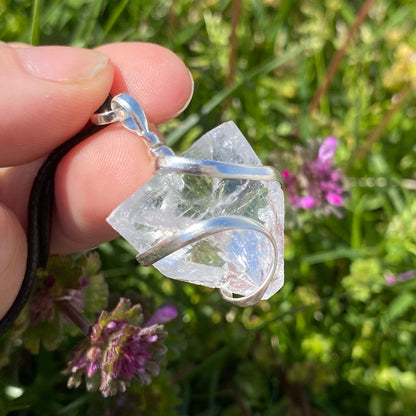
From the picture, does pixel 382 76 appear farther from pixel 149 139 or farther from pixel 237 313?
pixel 149 139

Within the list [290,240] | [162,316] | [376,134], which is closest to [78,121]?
[162,316]

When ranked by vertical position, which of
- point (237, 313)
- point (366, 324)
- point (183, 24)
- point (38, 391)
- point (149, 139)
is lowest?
point (366, 324)

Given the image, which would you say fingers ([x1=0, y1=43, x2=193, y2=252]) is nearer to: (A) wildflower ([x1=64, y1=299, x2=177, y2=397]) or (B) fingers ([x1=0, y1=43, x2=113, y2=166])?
(B) fingers ([x1=0, y1=43, x2=113, y2=166])

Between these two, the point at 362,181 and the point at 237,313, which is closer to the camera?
the point at 237,313

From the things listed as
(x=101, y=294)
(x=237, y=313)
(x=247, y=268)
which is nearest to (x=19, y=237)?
(x=101, y=294)

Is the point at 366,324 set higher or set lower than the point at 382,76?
lower

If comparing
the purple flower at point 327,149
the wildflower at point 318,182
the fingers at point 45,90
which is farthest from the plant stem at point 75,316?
the purple flower at point 327,149

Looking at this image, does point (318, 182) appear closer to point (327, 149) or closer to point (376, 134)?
point (327, 149)
